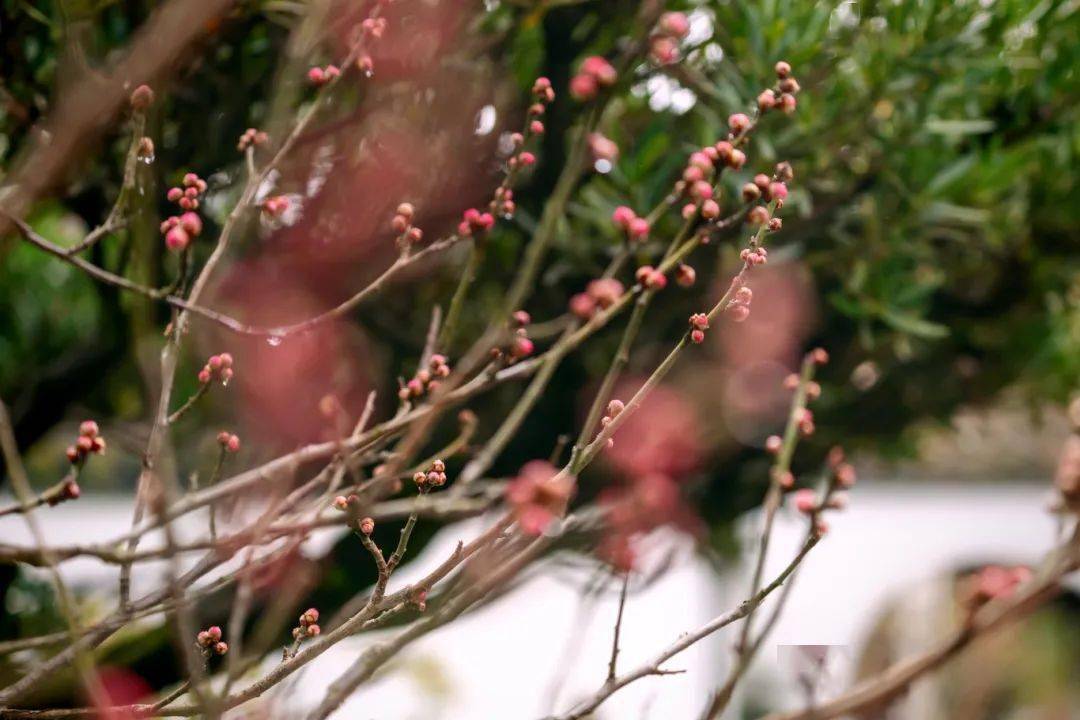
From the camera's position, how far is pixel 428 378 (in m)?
1.12

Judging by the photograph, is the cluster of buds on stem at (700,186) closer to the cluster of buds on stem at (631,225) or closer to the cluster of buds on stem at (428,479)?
the cluster of buds on stem at (631,225)

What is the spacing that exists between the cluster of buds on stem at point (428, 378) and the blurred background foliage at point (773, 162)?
532mm

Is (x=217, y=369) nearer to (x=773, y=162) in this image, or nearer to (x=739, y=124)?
(x=739, y=124)

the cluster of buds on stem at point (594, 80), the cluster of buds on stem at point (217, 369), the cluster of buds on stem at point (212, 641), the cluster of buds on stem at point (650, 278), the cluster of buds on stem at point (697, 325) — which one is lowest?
the cluster of buds on stem at point (212, 641)

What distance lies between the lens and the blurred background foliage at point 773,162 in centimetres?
173

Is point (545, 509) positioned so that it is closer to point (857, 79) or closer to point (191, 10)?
point (191, 10)

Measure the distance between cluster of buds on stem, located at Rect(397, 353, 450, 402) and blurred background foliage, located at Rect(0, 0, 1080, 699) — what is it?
532mm

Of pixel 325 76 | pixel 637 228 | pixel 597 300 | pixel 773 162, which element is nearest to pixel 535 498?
pixel 597 300

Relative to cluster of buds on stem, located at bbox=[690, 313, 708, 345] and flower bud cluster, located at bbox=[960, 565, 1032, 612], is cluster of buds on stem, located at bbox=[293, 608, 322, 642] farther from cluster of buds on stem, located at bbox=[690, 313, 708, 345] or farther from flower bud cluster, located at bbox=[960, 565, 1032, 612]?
flower bud cluster, located at bbox=[960, 565, 1032, 612]

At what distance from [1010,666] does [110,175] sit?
4.81 metres

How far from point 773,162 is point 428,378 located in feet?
2.76

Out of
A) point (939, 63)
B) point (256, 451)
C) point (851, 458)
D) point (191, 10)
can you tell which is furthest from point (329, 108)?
point (851, 458)

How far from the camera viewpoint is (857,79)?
1947mm

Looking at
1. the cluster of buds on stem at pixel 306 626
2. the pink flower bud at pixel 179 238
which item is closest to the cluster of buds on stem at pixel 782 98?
the pink flower bud at pixel 179 238
